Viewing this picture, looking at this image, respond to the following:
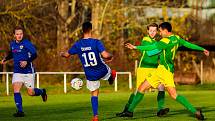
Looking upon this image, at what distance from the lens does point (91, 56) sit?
14719mm

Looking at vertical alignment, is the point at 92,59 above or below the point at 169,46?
below

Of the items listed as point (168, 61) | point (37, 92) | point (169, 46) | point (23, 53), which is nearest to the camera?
point (169, 46)

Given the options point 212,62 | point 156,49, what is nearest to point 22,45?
point 156,49

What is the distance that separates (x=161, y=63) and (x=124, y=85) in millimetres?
23552

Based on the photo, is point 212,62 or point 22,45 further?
point 212,62

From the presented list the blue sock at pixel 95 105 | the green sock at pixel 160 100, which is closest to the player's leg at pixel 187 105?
the green sock at pixel 160 100

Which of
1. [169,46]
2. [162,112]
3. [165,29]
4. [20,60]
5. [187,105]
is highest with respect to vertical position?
[165,29]

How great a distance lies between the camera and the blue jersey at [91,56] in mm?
14703

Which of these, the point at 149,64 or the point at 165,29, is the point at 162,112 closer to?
the point at 149,64

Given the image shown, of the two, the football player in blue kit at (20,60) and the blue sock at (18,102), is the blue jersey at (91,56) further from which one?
the blue sock at (18,102)

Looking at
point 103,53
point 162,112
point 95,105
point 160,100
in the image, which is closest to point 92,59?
point 103,53

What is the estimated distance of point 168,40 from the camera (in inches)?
616

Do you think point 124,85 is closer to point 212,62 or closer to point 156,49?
point 212,62

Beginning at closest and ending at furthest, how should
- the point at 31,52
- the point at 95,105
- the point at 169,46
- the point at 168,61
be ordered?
the point at 95,105, the point at 169,46, the point at 168,61, the point at 31,52
